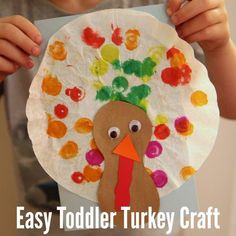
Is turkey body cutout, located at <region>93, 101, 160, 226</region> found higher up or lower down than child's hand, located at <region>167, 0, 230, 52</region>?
lower down

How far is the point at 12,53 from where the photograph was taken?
495mm

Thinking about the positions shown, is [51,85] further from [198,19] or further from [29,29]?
[198,19]

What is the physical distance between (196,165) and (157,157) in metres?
0.05

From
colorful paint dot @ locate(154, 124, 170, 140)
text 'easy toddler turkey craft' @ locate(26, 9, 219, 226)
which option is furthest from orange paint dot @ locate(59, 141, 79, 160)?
colorful paint dot @ locate(154, 124, 170, 140)

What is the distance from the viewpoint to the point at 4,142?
2.72ft

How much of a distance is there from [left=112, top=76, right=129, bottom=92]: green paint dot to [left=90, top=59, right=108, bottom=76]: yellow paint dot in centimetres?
2

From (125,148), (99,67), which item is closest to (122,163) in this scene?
(125,148)

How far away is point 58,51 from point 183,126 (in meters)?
0.18

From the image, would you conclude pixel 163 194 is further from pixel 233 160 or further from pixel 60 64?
pixel 233 160

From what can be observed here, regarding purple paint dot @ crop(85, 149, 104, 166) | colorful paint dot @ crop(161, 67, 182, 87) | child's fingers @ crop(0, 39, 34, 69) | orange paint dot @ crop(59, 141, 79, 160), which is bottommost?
purple paint dot @ crop(85, 149, 104, 166)

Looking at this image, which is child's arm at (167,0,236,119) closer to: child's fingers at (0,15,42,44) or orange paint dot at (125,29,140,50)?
orange paint dot at (125,29,140,50)

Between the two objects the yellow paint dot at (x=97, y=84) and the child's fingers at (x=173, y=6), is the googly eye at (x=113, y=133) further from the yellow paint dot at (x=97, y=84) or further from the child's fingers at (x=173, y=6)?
the child's fingers at (x=173, y=6)

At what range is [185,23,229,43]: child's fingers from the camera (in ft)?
1.66

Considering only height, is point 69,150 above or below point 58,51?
below
